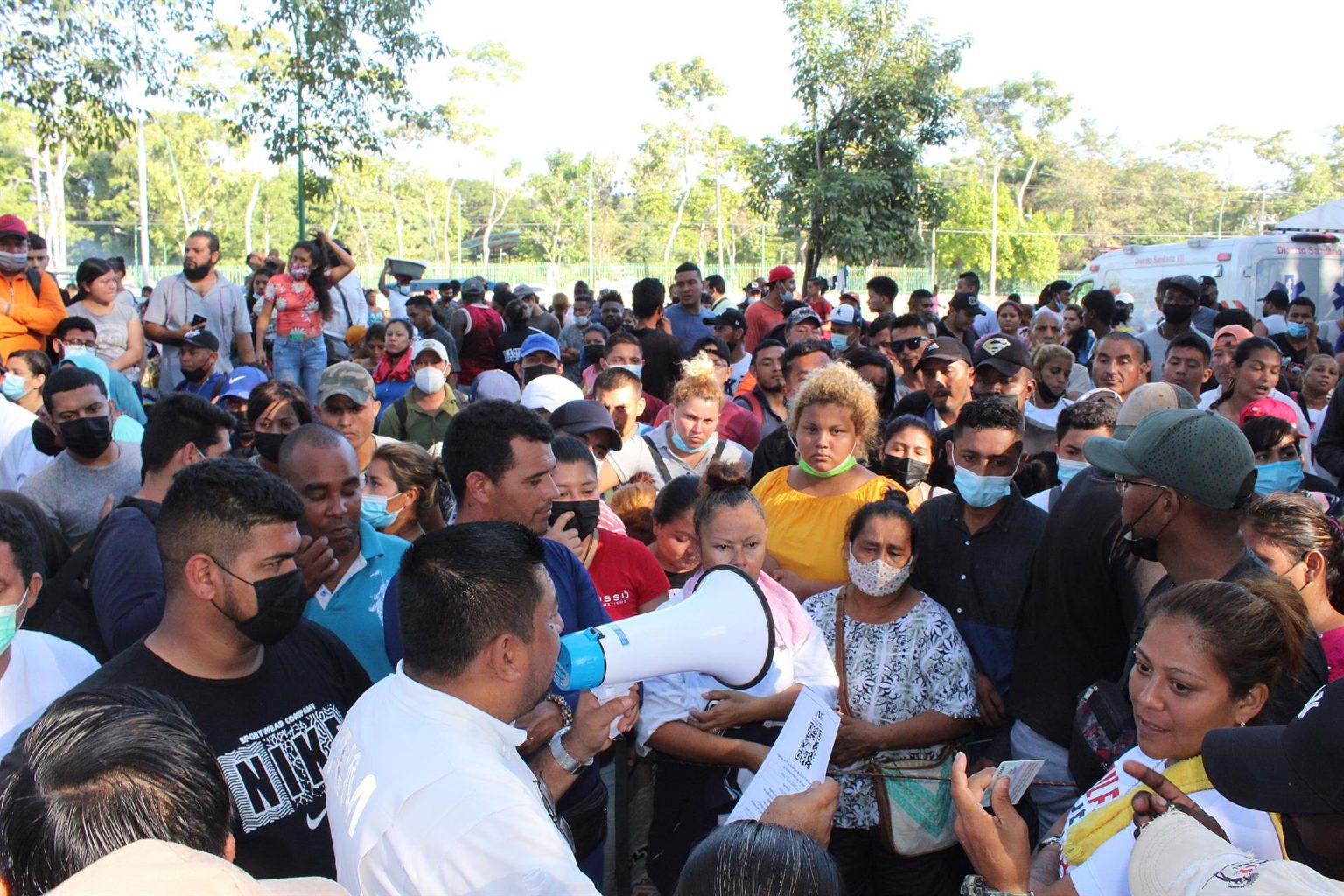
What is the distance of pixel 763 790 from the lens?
7.98 ft

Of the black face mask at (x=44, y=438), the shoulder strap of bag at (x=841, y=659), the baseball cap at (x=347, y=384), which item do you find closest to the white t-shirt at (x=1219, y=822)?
the shoulder strap of bag at (x=841, y=659)

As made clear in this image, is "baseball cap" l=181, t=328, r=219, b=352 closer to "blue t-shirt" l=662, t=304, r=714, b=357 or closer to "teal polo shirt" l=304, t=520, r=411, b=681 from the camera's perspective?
"blue t-shirt" l=662, t=304, r=714, b=357

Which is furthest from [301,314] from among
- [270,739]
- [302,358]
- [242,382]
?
[270,739]

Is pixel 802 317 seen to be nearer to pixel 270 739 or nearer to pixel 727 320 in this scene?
pixel 727 320

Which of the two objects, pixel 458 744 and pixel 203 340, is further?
pixel 203 340

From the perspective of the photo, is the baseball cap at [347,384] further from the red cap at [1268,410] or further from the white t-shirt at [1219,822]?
the red cap at [1268,410]

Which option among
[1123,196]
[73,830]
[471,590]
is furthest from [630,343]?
[1123,196]

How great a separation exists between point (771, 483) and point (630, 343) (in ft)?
9.19

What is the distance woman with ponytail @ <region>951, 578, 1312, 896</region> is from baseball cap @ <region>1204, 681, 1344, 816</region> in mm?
449

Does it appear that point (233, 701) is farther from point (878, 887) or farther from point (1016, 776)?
point (878, 887)

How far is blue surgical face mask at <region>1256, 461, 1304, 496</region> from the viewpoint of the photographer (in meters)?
4.50

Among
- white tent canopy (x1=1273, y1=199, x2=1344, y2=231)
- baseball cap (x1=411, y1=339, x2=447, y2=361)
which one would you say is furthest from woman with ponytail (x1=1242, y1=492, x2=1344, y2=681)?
white tent canopy (x1=1273, y1=199, x2=1344, y2=231)

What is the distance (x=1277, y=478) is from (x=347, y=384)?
13.9ft

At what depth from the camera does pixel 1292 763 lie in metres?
Result: 1.71
